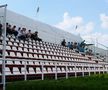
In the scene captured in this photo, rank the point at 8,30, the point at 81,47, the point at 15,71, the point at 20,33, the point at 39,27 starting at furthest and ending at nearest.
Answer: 1. the point at 81,47
2. the point at 39,27
3. the point at 20,33
4. the point at 8,30
5. the point at 15,71

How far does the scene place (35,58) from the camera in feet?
58.3

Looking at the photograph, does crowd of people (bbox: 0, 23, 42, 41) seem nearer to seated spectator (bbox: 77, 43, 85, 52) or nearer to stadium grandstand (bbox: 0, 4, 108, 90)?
stadium grandstand (bbox: 0, 4, 108, 90)

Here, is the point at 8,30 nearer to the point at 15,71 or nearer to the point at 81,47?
the point at 15,71

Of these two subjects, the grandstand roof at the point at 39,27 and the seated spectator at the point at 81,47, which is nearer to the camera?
the grandstand roof at the point at 39,27

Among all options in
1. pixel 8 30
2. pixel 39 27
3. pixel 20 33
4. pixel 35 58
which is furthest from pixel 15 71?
pixel 39 27

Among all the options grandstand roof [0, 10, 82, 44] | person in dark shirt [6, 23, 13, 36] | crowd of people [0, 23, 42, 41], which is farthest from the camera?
grandstand roof [0, 10, 82, 44]

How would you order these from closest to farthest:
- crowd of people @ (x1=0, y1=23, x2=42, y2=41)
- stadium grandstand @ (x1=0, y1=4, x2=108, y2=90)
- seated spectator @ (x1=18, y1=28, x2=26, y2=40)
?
stadium grandstand @ (x1=0, y1=4, x2=108, y2=90) < crowd of people @ (x1=0, y1=23, x2=42, y2=41) < seated spectator @ (x1=18, y1=28, x2=26, y2=40)

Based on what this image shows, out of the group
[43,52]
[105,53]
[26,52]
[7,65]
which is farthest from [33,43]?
[105,53]

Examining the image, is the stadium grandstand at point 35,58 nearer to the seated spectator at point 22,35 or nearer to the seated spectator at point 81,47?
the seated spectator at point 22,35

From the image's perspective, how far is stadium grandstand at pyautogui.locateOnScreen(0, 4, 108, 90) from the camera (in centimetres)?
1310

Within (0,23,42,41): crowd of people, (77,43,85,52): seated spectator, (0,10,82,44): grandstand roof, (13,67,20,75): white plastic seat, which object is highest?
(0,10,82,44): grandstand roof

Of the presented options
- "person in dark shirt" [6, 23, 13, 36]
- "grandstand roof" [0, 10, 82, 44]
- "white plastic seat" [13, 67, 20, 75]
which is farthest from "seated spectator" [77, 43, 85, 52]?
"white plastic seat" [13, 67, 20, 75]

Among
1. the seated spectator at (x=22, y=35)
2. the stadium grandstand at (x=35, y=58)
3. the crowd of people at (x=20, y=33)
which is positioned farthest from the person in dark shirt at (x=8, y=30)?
the seated spectator at (x=22, y=35)

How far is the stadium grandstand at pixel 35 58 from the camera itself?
1310 cm
